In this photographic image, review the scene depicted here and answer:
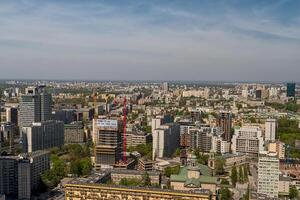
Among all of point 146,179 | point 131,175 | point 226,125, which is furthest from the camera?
point 226,125

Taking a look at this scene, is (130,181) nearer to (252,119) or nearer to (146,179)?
(146,179)

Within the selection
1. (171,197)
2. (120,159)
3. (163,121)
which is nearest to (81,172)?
(120,159)

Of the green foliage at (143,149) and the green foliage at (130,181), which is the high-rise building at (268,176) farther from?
the green foliage at (143,149)

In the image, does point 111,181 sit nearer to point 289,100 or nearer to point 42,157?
point 42,157

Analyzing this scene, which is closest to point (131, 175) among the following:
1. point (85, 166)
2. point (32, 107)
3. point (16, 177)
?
point (85, 166)

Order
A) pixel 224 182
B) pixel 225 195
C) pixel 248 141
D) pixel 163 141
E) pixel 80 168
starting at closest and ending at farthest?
pixel 225 195 → pixel 224 182 → pixel 80 168 → pixel 163 141 → pixel 248 141

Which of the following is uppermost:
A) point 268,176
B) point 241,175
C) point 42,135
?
point 42,135

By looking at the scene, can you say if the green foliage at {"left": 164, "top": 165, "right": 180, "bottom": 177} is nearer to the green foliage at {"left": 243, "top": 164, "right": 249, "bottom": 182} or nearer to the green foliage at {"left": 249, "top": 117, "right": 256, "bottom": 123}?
the green foliage at {"left": 243, "top": 164, "right": 249, "bottom": 182}

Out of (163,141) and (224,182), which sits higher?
(163,141)
